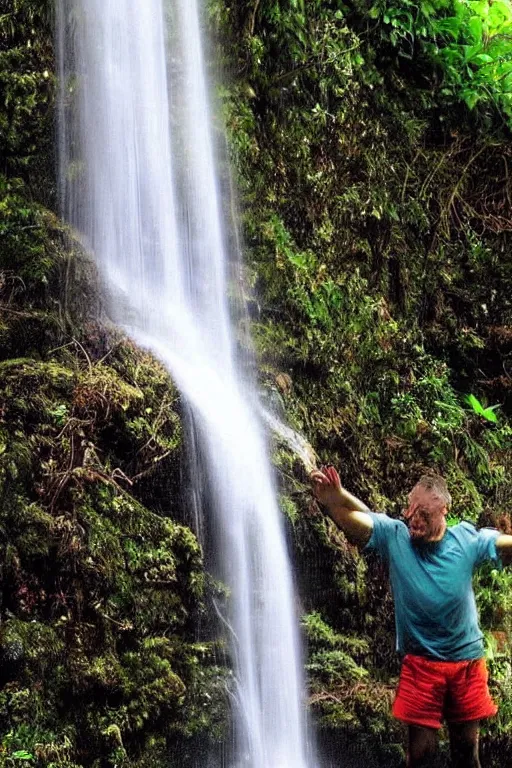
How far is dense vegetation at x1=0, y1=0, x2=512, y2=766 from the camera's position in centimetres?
306

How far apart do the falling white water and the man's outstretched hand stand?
0.62m

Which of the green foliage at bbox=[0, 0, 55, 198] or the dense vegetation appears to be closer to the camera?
the dense vegetation

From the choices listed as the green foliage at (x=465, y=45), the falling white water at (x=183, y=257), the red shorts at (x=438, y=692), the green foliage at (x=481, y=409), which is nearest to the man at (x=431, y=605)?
the red shorts at (x=438, y=692)

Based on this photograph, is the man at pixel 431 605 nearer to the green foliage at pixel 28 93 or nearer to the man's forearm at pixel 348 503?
the man's forearm at pixel 348 503

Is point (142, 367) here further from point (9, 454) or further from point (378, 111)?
point (378, 111)

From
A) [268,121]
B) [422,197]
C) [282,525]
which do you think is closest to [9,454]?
[282,525]

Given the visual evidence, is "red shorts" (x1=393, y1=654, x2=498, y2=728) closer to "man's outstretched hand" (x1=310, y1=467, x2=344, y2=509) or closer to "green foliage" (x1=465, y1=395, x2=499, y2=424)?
"man's outstretched hand" (x1=310, y1=467, x2=344, y2=509)

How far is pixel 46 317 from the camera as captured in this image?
3631 mm

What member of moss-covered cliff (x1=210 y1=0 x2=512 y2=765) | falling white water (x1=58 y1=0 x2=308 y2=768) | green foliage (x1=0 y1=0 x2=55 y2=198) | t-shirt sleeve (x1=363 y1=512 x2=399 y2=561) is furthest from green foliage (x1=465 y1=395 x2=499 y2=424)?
green foliage (x1=0 y1=0 x2=55 y2=198)

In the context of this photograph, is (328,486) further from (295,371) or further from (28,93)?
(28,93)

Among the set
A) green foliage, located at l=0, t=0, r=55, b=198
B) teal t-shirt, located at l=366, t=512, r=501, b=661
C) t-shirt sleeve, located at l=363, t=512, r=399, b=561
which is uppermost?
green foliage, located at l=0, t=0, r=55, b=198

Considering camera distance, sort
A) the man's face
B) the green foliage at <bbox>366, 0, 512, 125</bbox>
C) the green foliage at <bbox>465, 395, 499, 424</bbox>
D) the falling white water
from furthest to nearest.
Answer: the green foliage at <bbox>366, 0, 512, 125</bbox> < the green foliage at <bbox>465, 395, 499, 424</bbox> < the falling white water < the man's face

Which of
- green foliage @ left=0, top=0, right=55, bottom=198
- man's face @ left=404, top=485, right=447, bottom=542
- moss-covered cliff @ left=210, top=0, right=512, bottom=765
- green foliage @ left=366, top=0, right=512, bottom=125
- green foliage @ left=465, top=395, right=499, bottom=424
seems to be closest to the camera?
man's face @ left=404, top=485, right=447, bottom=542

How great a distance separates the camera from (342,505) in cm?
308
